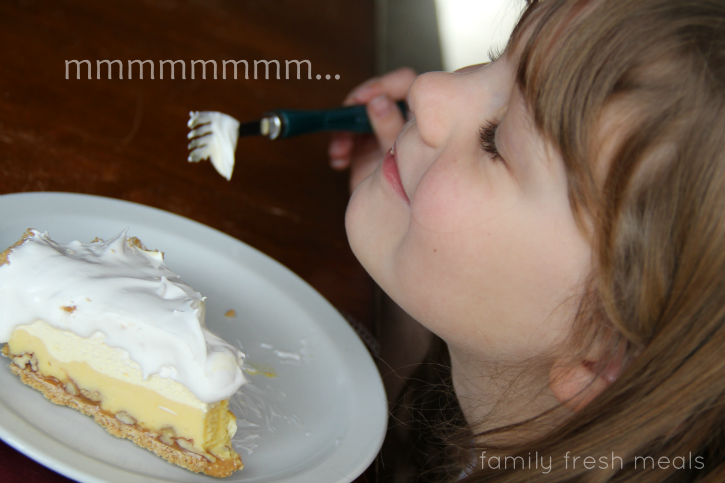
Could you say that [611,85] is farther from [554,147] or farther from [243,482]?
[243,482]

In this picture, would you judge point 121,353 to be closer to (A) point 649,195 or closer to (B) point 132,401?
(B) point 132,401

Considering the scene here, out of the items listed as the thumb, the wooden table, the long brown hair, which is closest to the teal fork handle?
the thumb

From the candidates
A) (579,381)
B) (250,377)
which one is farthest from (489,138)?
(250,377)

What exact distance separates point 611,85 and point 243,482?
0.51 meters

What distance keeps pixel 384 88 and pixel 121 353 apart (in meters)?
0.86

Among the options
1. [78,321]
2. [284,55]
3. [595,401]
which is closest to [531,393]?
[595,401]

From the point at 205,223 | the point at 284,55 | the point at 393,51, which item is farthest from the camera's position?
the point at 393,51

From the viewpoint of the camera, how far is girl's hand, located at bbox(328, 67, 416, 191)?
1.18 meters

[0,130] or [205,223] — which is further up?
[0,130]

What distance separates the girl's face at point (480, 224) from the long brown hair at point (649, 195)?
0.03 metres

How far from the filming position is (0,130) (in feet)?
2.79

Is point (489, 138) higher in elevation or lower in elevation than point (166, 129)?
higher

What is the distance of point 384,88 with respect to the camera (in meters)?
1.27

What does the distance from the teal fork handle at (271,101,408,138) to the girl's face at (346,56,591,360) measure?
280mm
